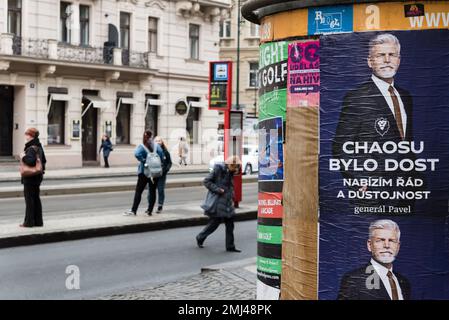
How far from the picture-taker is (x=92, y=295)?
897 centimetres

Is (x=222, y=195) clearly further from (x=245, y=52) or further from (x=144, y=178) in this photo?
(x=245, y=52)

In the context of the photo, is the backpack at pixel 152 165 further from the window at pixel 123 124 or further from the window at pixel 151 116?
the window at pixel 151 116

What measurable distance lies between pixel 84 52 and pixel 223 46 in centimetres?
2676

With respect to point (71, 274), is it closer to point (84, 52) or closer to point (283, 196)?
point (283, 196)

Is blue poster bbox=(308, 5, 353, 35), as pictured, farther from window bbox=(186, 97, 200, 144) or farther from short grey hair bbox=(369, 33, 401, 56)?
window bbox=(186, 97, 200, 144)

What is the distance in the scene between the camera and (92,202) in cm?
2098

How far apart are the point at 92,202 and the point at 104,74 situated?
62.4 feet

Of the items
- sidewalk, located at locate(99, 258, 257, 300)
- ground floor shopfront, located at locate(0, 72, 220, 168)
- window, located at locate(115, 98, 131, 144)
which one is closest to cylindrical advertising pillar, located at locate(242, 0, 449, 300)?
sidewalk, located at locate(99, 258, 257, 300)

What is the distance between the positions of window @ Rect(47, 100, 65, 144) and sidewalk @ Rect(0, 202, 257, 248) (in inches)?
775

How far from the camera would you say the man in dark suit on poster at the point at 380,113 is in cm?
404

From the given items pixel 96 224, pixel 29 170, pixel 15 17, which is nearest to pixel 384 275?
pixel 29 170

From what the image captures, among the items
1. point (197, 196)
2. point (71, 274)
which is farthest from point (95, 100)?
point (71, 274)

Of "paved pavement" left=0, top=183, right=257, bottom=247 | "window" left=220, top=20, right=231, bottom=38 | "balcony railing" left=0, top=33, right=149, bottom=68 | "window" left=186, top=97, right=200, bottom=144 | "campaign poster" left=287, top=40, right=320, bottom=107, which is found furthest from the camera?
"window" left=220, top=20, right=231, bottom=38

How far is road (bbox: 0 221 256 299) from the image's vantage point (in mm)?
9336
